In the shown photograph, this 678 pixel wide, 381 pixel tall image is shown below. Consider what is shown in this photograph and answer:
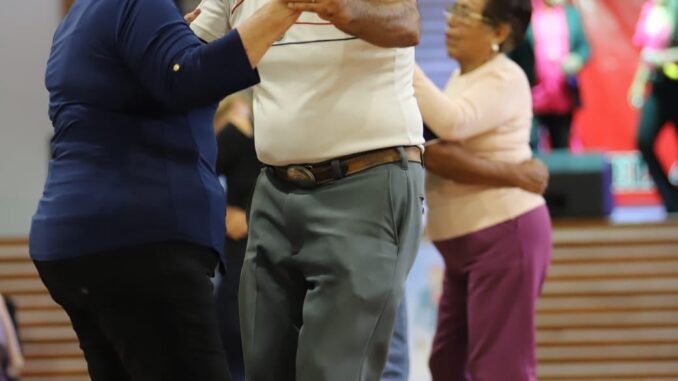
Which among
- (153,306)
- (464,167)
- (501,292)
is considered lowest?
(501,292)

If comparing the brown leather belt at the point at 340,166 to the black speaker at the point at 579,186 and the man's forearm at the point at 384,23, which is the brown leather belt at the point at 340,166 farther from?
the black speaker at the point at 579,186

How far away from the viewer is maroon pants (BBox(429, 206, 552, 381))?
342 centimetres

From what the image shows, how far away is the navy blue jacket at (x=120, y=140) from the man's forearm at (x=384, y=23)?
0.27 m

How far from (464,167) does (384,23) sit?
1.21m

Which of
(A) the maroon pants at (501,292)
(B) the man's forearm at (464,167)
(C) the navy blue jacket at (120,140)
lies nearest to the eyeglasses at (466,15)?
(B) the man's forearm at (464,167)

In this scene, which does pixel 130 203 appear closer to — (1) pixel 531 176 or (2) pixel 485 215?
(2) pixel 485 215

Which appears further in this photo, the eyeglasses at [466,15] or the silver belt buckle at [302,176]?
the eyeglasses at [466,15]

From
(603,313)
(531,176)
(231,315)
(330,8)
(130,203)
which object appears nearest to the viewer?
(330,8)

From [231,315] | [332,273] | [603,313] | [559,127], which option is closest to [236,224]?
[231,315]

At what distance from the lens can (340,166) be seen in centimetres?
236

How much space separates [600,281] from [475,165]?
2821 millimetres

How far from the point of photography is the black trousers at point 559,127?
8039 mm

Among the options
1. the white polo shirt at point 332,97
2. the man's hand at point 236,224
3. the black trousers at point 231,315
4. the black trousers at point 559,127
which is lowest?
the black trousers at point 559,127

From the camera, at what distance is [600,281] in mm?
6016
